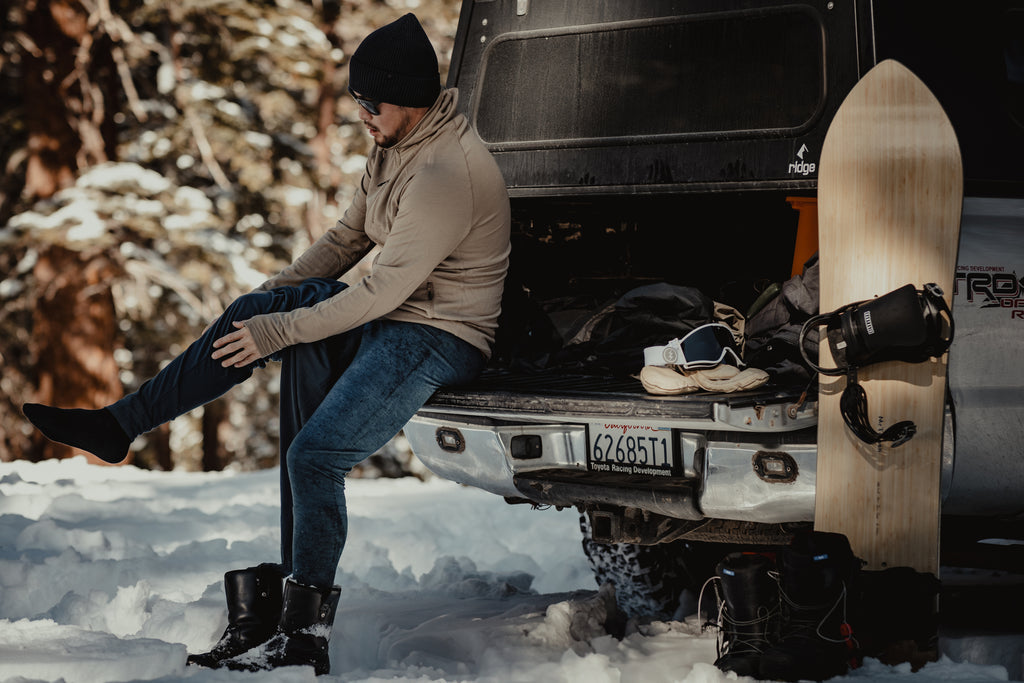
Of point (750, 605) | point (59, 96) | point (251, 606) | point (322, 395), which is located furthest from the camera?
point (59, 96)

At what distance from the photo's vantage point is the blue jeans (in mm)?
3322

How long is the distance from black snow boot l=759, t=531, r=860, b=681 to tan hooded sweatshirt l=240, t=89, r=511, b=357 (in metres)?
1.31

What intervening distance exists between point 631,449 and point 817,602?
74 cm

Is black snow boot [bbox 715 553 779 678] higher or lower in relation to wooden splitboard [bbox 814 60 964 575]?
lower

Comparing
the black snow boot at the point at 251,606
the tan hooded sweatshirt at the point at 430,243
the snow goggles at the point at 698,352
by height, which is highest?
the tan hooded sweatshirt at the point at 430,243

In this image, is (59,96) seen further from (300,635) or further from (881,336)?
(881,336)

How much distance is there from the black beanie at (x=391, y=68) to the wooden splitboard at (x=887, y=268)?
4.43 ft

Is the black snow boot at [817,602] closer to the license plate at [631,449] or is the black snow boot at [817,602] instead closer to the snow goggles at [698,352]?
the license plate at [631,449]

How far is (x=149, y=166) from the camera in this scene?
40.7 feet

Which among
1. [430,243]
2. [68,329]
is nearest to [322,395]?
[430,243]

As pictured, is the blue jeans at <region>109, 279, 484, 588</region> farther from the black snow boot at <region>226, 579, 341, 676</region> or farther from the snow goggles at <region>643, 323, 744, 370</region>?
the snow goggles at <region>643, 323, 744, 370</region>

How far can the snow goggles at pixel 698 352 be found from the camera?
350 cm

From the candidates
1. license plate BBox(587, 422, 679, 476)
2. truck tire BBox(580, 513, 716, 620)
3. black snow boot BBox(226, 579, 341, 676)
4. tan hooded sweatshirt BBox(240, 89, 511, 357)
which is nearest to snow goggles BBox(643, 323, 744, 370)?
license plate BBox(587, 422, 679, 476)

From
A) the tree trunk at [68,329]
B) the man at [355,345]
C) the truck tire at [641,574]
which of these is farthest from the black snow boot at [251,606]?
the tree trunk at [68,329]
